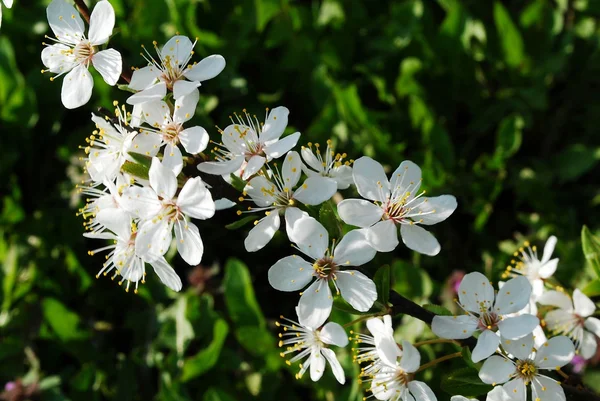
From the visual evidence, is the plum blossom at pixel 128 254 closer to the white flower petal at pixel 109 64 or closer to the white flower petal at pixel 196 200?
the white flower petal at pixel 196 200

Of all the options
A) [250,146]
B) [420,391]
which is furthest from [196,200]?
[420,391]

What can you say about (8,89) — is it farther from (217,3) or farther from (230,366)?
(230,366)

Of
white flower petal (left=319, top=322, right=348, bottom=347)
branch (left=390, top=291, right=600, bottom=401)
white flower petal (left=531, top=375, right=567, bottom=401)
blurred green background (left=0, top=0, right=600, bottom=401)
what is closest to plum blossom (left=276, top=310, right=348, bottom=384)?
white flower petal (left=319, top=322, right=348, bottom=347)

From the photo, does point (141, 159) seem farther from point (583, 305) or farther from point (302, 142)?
point (302, 142)

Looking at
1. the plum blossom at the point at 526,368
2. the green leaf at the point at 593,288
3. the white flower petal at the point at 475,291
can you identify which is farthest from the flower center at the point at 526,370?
the green leaf at the point at 593,288

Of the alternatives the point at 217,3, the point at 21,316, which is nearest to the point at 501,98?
the point at 217,3

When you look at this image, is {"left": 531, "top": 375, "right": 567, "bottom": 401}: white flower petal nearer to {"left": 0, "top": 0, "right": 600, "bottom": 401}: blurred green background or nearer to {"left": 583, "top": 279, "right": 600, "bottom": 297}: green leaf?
{"left": 583, "top": 279, "right": 600, "bottom": 297}: green leaf

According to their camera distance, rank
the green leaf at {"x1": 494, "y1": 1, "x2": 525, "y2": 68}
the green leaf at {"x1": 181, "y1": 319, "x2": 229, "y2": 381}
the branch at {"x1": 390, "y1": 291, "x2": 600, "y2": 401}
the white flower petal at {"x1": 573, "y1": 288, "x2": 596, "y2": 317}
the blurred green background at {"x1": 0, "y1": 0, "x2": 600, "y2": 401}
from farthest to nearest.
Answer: the green leaf at {"x1": 494, "y1": 1, "x2": 525, "y2": 68}
the blurred green background at {"x1": 0, "y1": 0, "x2": 600, "y2": 401}
the green leaf at {"x1": 181, "y1": 319, "x2": 229, "y2": 381}
the white flower petal at {"x1": 573, "y1": 288, "x2": 596, "y2": 317}
the branch at {"x1": 390, "y1": 291, "x2": 600, "y2": 401}
